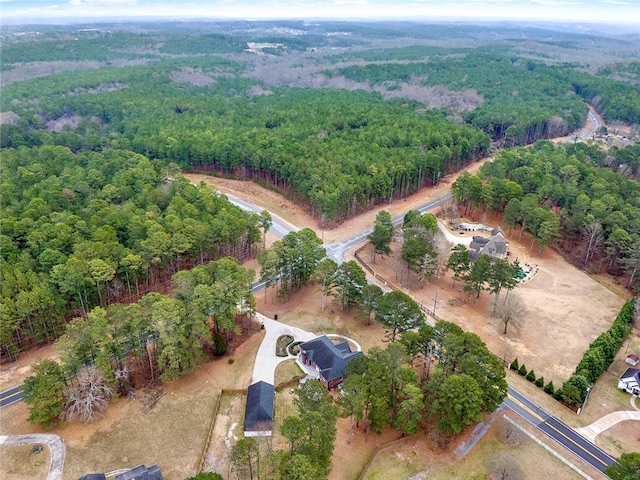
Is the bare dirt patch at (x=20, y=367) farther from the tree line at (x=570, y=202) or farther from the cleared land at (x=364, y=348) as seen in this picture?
the tree line at (x=570, y=202)

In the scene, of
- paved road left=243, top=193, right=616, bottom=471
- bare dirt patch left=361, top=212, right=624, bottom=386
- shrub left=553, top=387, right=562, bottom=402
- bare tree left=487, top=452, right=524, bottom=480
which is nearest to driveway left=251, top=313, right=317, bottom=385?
paved road left=243, top=193, right=616, bottom=471

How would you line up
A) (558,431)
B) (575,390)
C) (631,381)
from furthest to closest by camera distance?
1. (631,381)
2. (575,390)
3. (558,431)

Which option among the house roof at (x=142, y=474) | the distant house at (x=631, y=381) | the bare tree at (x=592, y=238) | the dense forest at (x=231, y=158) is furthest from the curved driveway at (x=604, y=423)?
the house roof at (x=142, y=474)

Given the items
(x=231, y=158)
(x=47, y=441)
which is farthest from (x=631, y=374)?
(x=231, y=158)

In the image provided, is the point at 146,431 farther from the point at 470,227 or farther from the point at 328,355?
the point at 470,227

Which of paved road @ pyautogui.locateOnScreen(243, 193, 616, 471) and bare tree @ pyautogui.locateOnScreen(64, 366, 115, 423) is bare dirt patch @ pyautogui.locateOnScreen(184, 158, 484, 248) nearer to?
paved road @ pyautogui.locateOnScreen(243, 193, 616, 471)

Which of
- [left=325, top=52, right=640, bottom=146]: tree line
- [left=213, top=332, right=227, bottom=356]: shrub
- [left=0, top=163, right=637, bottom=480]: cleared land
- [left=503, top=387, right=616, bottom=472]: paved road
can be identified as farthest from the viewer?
[left=325, top=52, right=640, bottom=146]: tree line

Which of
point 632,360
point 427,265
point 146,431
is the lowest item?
point 632,360
